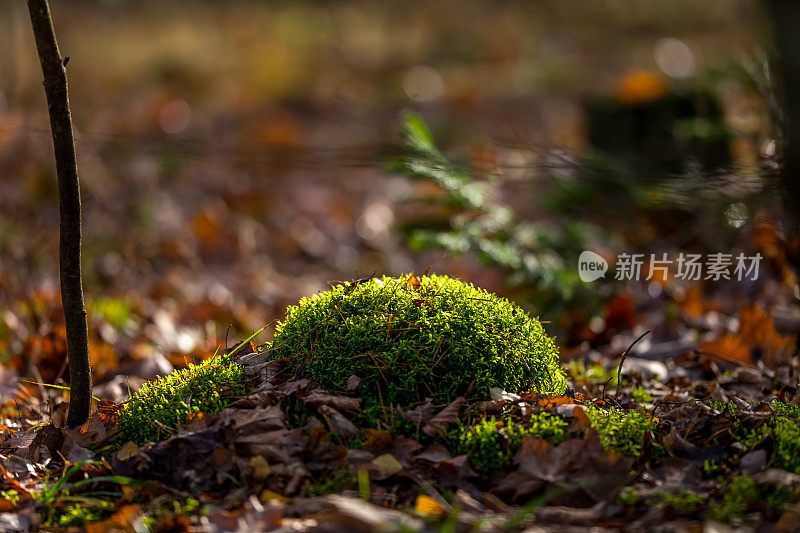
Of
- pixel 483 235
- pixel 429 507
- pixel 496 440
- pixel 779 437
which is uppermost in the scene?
pixel 483 235

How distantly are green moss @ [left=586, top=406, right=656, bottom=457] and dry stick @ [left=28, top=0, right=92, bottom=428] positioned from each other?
1735 millimetres

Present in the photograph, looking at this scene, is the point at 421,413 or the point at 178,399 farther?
the point at 178,399

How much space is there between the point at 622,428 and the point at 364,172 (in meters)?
6.97

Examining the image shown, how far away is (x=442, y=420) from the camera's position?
2205 mm

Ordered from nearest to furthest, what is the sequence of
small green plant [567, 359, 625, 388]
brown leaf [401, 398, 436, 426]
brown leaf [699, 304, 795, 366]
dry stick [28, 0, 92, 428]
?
dry stick [28, 0, 92, 428] → brown leaf [401, 398, 436, 426] → small green plant [567, 359, 625, 388] → brown leaf [699, 304, 795, 366]

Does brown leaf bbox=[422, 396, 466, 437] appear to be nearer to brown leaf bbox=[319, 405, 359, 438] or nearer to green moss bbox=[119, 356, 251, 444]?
brown leaf bbox=[319, 405, 359, 438]

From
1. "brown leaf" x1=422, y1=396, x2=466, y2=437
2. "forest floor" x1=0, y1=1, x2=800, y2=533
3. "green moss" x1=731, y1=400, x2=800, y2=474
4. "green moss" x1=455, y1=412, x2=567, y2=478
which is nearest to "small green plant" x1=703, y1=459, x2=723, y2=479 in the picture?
"forest floor" x1=0, y1=1, x2=800, y2=533

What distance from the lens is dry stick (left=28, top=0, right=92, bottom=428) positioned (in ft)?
6.93

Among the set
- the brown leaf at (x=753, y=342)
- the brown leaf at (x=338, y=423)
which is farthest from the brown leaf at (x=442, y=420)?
the brown leaf at (x=753, y=342)

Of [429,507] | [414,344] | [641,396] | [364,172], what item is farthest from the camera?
[364,172]

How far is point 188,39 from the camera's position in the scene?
11719 millimetres

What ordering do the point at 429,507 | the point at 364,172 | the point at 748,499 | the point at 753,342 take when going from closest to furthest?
the point at 429,507
the point at 748,499
the point at 753,342
the point at 364,172

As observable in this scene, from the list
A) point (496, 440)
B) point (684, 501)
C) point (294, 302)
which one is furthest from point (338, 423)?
point (294, 302)

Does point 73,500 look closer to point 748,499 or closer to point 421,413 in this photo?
point 421,413
